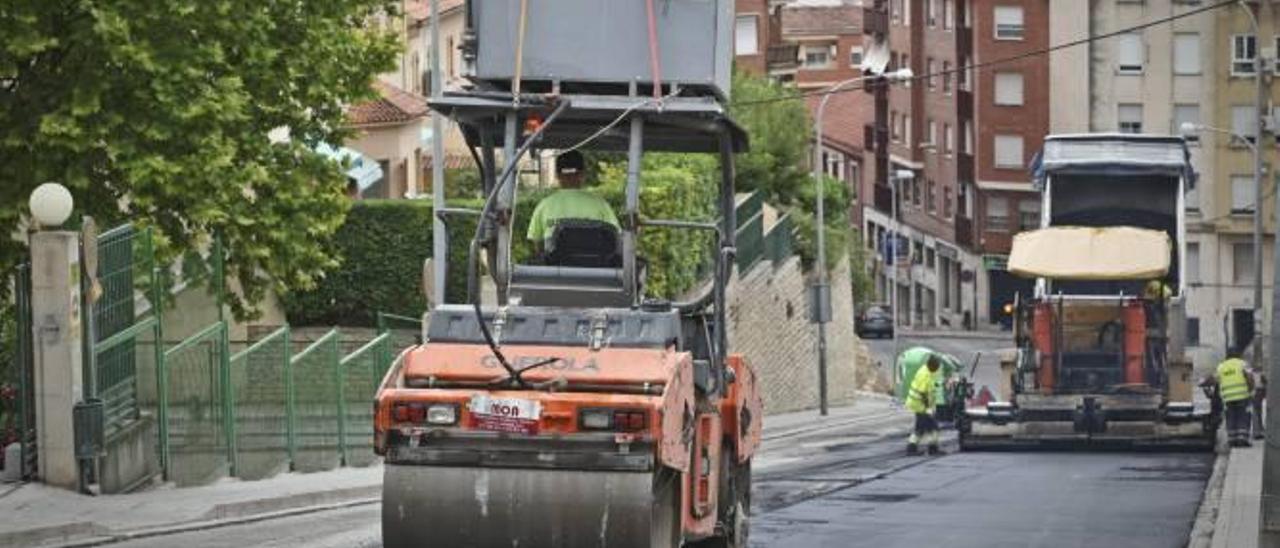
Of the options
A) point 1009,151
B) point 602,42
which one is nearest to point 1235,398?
point 602,42

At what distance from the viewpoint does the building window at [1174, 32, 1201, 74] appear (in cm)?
9294

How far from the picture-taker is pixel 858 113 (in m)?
116

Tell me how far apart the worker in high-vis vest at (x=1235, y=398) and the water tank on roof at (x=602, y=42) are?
22667 mm

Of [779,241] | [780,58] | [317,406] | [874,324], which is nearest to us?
[317,406]

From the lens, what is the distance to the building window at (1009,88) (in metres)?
97.2

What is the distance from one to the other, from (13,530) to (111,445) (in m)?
3.79

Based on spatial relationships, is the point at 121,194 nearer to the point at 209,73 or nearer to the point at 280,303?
the point at 209,73

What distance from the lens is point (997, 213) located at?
9950 cm

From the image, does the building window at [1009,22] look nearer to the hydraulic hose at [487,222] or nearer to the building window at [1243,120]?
the building window at [1243,120]

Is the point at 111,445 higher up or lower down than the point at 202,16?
lower down

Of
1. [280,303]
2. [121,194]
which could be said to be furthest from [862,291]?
[121,194]

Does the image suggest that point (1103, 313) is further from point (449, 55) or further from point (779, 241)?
point (449, 55)

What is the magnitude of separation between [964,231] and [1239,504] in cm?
7508

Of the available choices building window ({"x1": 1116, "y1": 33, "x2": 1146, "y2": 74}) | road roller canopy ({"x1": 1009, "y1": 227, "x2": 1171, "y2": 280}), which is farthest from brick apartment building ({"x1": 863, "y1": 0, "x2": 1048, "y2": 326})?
road roller canopy ({"x1": 1009, "y1": 227, "x2": 1171, "y2": 280})
